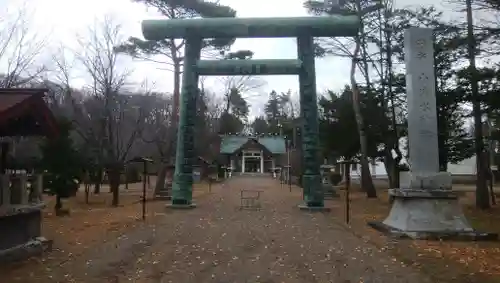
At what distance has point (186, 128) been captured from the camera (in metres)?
19.6

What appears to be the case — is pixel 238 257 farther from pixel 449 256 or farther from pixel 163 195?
pixel 163 195

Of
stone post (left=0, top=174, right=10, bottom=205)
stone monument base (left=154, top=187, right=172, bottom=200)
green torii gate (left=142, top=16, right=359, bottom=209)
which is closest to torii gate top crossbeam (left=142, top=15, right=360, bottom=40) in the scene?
green torii gate (left=142, top=16, right=359, bottom=209)

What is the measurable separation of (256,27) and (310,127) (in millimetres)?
4385

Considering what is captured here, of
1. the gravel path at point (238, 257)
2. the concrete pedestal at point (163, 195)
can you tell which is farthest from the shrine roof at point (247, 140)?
the gravel path at point (238, 257)

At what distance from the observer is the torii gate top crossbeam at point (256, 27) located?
18.5 m

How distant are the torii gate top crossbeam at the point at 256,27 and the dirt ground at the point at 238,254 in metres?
7.45

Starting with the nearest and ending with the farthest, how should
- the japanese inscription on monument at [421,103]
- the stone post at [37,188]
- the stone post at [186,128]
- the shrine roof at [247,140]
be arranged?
Result: the stone post at [37,188]
the japanese inscription on monument at [421,103]
the stone post at [186,128]
the shrine roof at [247,140]

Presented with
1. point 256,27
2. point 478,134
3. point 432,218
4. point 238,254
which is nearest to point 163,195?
point 256,27

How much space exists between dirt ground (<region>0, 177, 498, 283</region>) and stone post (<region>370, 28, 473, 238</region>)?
2.70 ft

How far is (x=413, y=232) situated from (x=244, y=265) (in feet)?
16.4

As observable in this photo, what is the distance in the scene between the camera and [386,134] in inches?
942

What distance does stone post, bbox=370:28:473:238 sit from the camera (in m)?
11.6

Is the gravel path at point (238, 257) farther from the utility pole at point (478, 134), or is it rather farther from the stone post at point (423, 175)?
the utility pole at point (478, 134)

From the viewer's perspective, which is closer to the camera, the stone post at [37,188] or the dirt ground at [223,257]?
the dirt ground at [223,257]
